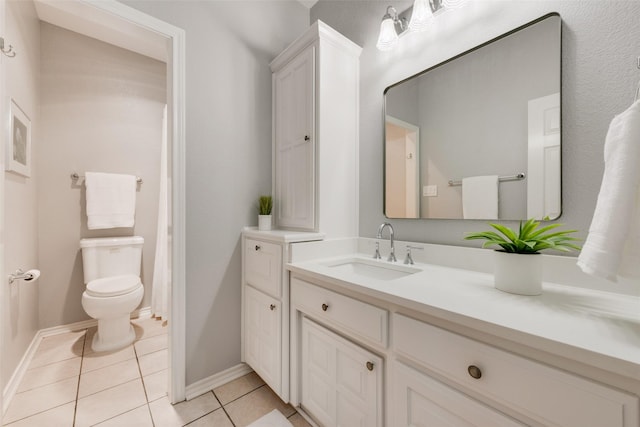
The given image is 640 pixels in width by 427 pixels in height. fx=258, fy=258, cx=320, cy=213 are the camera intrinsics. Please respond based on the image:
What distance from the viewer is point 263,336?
4.96ft

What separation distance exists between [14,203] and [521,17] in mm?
2841

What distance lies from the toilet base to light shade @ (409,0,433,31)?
9.14ft

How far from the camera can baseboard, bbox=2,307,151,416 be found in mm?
1420

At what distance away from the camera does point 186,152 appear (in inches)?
60.1

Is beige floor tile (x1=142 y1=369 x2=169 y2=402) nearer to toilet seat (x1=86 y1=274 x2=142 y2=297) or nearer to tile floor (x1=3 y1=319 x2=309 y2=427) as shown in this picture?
tile floor (x1=3 y1=319 x2=309 y2=427)

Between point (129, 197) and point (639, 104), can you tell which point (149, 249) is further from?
point (639, 104)

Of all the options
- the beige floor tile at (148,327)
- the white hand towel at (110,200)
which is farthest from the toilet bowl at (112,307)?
the white hand towel at (110,200)

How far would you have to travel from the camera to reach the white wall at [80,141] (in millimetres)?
2182

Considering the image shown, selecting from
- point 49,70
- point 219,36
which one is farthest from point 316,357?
point 49,70

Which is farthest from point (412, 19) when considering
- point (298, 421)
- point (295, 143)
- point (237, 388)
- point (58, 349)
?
point (58, 349)

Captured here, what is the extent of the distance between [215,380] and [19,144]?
6.51 feet

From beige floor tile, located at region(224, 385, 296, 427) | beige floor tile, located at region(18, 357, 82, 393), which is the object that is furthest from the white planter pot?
beige floor tile, located at region(18, 357, 82, 393)

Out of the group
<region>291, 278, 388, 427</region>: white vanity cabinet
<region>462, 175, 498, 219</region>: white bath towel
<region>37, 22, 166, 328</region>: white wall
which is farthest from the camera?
<region>37, 22, 166, 328</region>: white wall

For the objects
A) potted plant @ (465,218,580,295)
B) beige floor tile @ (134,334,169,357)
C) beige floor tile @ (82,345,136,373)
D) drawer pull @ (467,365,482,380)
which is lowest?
beige floor tile @ (134,334,169,357)
